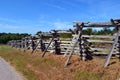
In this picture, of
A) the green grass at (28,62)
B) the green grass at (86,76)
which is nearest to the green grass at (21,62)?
the green grass at (28,62)

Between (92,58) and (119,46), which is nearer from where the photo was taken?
(119,46)

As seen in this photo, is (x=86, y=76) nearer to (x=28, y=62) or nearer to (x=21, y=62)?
(x=28, y=62)

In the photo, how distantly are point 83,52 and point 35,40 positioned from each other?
15477mm

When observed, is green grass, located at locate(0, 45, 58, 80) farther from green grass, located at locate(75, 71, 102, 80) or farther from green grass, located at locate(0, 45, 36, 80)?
green grass, located at locate(75, 71, 102, 80)

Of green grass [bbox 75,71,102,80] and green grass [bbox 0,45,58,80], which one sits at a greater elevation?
green grass [bbox 75,71,102,80]

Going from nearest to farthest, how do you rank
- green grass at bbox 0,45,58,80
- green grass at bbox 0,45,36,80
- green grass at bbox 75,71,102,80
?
green grass at bbox 75,71,102,80
green grass at bbox 0,45,36,80
green grass at bbox 0,45,58,80

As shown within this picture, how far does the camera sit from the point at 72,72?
42.4 feet

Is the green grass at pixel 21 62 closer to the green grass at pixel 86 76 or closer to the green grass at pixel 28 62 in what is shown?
the green grass at pixel 28 62

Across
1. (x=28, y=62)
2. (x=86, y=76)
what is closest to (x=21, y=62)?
(x=28, y=62)

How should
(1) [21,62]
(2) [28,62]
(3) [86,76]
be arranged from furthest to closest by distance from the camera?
(1) [21,62] → (2) [28,62] → (3) [86,76]

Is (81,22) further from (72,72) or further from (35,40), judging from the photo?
(35,40)

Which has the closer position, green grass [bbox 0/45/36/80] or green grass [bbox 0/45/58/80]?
green grass [bbox 0/45/36/80]

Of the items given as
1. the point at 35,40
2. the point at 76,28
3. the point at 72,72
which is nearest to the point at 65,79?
the point at 72,72

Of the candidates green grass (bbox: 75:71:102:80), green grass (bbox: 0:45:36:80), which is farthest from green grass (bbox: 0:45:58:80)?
green grass (bbox: 75:71:102:80)
